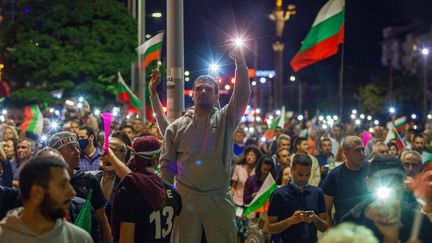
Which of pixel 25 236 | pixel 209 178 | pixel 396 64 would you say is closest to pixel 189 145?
pixel 209 178

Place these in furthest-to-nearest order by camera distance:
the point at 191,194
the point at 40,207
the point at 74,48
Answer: the point at 74,48
the point at 191,194
the point at 40,207

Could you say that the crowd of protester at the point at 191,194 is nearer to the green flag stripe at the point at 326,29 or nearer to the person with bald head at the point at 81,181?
the person with bald head at the point at 81,181

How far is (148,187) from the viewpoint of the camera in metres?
6.23

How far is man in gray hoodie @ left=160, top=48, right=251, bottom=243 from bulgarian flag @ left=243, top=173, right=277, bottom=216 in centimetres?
384

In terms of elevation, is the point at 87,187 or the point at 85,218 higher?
the point at 87,187

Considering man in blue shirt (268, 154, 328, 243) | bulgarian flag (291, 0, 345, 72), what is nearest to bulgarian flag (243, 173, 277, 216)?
man in blue shirt (268, 154, 328, 243)

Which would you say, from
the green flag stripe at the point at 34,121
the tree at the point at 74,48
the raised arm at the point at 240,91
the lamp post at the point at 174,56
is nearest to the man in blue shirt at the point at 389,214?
the raised arm at the point at 240,91

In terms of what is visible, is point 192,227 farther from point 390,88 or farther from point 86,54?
point 390,88

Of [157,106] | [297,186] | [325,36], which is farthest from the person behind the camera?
[325,36]

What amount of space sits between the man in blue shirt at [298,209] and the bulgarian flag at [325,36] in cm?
725

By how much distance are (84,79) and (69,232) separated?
102 ft

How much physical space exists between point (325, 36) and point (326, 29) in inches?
6.2

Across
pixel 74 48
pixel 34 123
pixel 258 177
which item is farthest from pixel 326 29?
pixel 74 48

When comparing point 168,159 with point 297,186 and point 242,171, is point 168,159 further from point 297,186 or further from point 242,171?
Result: point 242,171
